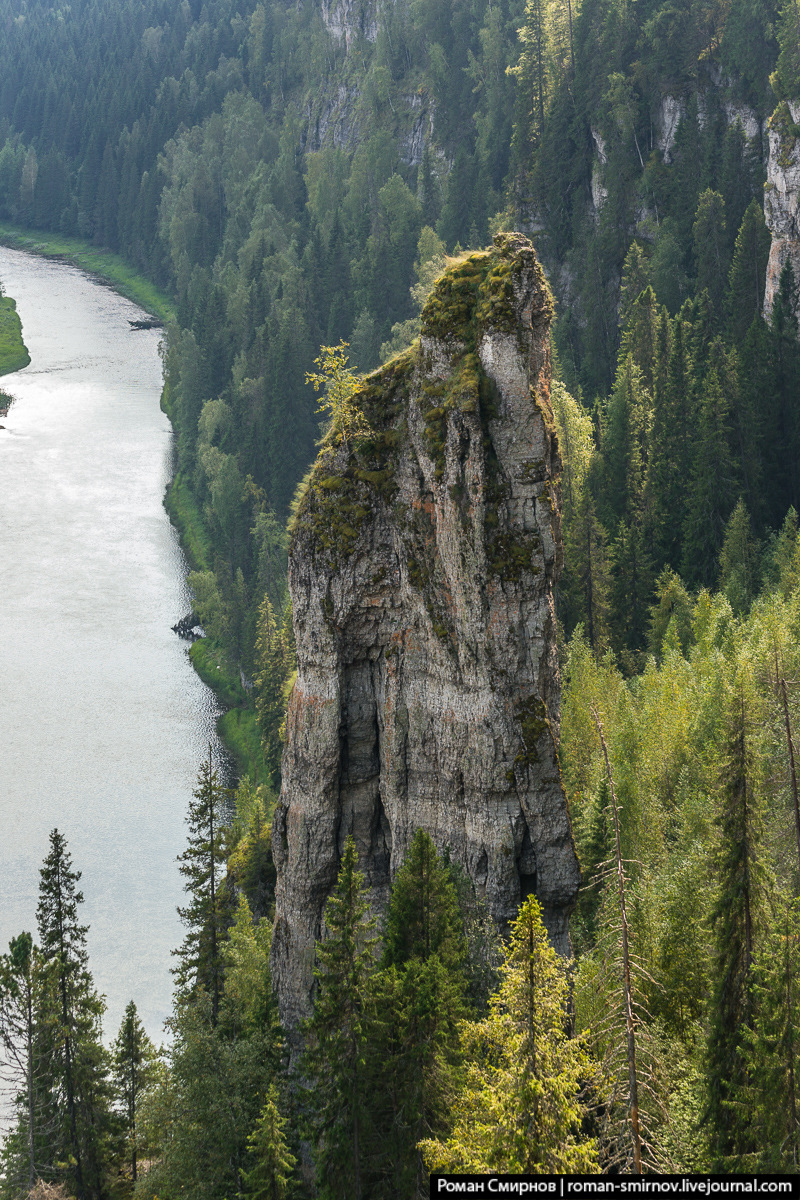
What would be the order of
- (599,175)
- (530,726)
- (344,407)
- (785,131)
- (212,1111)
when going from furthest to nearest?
(599,175) < (785,131) < (344,407) < (212,1111) < (530,726)

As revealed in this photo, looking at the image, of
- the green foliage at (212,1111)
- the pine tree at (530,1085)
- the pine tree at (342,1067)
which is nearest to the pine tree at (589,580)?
the green foliage at (212,1111)

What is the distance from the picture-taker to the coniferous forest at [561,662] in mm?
30000

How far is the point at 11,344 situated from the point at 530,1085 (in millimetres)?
161501

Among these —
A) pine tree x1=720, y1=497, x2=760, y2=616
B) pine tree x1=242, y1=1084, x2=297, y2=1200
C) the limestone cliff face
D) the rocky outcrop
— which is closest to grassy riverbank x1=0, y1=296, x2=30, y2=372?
the rocky outcrop

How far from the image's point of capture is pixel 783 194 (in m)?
93.9

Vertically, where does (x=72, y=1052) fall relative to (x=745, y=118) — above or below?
below

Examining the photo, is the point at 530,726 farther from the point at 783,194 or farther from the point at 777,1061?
the point at 783,194

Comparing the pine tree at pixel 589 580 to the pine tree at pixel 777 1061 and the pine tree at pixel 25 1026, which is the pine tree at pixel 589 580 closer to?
the pine tree at pixel 25 1026

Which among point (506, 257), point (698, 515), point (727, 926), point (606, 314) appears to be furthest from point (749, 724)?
point (606, 314)

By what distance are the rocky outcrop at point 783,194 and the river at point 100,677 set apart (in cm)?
5316

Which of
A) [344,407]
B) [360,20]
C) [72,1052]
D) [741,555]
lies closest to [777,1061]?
[344,407]

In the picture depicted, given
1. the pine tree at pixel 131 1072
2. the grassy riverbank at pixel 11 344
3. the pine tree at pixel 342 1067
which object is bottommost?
the pine tree at pixel 131 1072

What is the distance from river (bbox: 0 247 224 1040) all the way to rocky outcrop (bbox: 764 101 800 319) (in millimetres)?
53160

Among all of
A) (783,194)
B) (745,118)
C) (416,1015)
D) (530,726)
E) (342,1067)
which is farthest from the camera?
(745,118)
